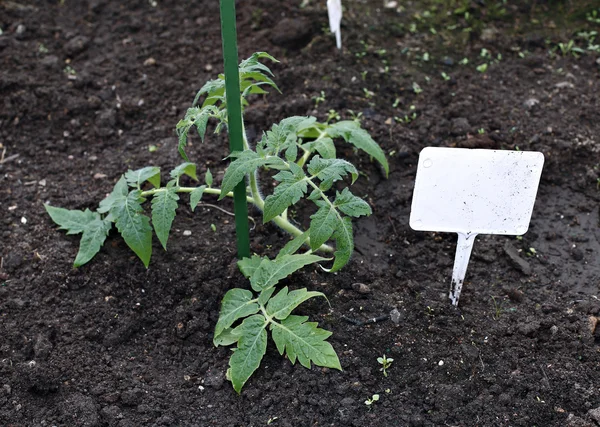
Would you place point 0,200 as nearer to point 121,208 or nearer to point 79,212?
point 79,212

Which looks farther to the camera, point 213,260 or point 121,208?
point 213,260

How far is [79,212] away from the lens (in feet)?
9.21

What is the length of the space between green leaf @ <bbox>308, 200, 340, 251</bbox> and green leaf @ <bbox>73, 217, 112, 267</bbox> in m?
0.90

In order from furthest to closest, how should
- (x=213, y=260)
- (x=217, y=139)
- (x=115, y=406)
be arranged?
1. (x=217, y=139)
2. (x=213, y=260)
3. (x=115, y=406)

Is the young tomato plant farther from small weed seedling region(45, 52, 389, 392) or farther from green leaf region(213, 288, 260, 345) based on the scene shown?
green leaf region(213, 288, 260, 345)

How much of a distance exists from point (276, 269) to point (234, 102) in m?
0.61

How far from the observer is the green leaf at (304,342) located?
2.24 m

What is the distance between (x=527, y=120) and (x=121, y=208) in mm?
2016

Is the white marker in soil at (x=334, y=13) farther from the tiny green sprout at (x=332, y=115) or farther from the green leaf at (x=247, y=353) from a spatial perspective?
the green leaf at (x=247, y=353)

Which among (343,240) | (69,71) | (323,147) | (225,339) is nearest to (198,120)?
(323,147)

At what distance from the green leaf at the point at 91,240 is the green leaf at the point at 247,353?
746 millimetres

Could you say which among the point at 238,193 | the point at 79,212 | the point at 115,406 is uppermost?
the point at 238,193

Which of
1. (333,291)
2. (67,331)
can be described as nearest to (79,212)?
(67,331)

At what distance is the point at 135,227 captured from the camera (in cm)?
253
